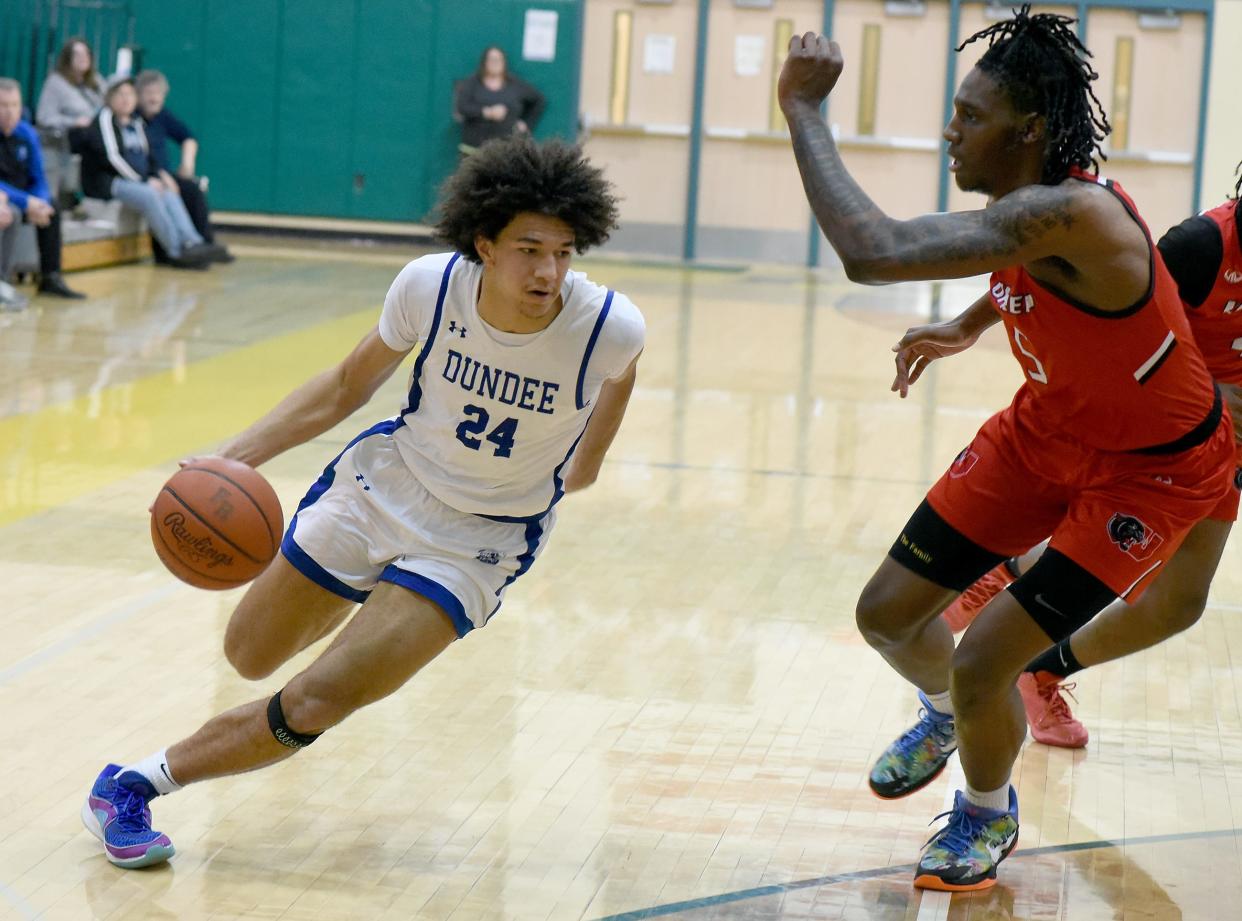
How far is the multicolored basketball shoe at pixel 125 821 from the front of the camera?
11.9 ft

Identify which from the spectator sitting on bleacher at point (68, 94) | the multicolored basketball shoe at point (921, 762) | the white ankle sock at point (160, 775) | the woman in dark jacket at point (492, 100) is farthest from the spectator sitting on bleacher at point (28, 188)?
the multicolored basketball shoe at point (921, 762)

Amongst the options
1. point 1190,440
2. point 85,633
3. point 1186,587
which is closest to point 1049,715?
point 1186,587

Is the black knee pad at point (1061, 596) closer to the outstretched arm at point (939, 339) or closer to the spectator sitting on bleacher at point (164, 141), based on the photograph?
the outstretched arm at point (939, 339)

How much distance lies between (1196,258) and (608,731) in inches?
77.4

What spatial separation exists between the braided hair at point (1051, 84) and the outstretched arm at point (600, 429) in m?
1.05

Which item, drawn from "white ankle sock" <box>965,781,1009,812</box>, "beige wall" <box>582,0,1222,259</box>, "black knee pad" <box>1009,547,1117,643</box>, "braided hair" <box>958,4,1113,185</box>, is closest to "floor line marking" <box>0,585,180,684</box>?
"white ankle sock" <box>965,781,1009,812</box>

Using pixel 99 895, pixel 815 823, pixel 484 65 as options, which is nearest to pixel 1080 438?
pixel 815 823

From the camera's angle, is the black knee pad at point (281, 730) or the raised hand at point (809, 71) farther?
the black knee pad at point (281, 730)

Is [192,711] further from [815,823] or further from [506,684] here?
[815,823]

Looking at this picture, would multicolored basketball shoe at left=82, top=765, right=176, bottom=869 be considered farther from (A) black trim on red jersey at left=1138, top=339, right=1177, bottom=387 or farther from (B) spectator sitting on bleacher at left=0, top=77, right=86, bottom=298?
(B) spectator sitting on bleacher at left=0, top=77, right=86, bottom=298

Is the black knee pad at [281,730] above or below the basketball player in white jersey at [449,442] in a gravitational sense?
below

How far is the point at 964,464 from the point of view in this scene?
386cm

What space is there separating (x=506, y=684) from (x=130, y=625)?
1.27m

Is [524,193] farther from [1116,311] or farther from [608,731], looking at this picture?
[608,731]
